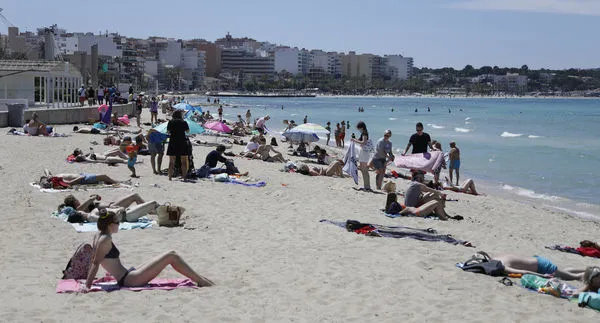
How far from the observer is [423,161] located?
12.8 metres

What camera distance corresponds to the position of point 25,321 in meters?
5.18

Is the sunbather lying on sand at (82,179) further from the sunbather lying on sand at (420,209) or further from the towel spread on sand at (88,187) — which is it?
the sunbather lying on sand at (420,209)

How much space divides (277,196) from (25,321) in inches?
275

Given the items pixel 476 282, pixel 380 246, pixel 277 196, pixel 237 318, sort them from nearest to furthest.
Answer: pixel 237 318, pixel 476 282, pixel 380 246, pixel 277 196

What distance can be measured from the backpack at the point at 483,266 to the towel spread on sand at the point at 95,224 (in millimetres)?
3898

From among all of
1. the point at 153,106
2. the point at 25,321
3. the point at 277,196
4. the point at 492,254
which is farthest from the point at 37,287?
the point at 153,106

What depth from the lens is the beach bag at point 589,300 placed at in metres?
6.15

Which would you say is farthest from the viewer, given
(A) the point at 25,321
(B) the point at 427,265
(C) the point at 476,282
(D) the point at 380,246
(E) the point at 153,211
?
(E) the point at 153,211

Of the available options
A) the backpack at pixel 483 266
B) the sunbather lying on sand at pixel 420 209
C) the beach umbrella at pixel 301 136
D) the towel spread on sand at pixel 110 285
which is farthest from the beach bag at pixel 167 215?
the beach umbrella at pixel 301 136

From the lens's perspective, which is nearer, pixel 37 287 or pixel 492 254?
pixel 37 287

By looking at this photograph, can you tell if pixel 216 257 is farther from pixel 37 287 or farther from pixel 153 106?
pixel 153 106

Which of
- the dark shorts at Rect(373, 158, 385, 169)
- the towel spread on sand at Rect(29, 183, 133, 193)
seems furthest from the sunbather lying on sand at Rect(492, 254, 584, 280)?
the towel spread on sand at Rect(29, 183, 133, 193)

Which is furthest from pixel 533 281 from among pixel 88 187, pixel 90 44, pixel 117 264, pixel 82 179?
pixel 90 44

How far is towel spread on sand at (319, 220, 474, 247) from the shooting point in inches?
343
